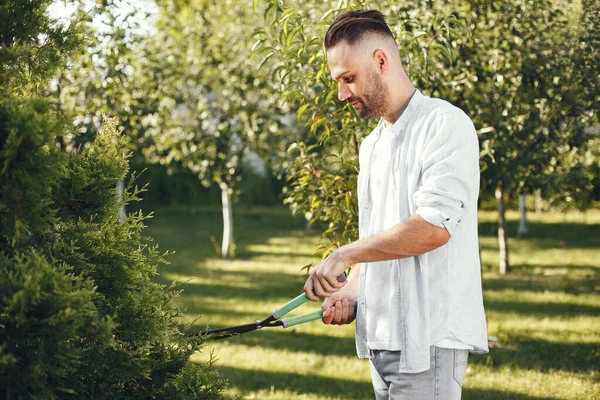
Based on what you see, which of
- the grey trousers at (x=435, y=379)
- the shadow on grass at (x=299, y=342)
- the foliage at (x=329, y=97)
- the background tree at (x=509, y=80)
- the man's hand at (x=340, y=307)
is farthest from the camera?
the shadow on grass at (x=299, y=342)

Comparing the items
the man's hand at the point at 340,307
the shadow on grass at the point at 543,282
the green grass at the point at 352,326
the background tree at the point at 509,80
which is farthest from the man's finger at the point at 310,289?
the shadow on grass at the point at 543,282

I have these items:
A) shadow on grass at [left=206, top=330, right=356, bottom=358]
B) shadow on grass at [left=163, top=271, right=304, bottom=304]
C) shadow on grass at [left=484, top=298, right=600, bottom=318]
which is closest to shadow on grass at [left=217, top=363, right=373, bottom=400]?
shadow on grass at [left=206, top=330, right=356, bottom=358]

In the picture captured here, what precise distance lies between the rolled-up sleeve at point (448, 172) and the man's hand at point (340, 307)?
0.61m

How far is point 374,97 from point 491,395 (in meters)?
3.60

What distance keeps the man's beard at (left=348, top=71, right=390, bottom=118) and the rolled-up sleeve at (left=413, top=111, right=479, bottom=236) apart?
0.82 ft

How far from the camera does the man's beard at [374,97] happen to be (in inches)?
93.8

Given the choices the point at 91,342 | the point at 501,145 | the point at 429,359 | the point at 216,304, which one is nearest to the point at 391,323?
the point at 429,359

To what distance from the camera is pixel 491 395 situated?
5.25m

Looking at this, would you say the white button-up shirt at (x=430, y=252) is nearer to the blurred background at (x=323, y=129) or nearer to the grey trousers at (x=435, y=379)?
the grey trousers at (x=435, y=379)

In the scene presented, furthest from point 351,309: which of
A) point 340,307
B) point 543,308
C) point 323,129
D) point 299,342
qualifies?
point 543,308

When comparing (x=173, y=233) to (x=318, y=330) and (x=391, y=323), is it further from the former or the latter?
(x=391, y=323)

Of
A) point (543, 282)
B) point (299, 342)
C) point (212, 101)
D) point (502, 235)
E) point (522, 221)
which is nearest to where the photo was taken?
point (299, 342)

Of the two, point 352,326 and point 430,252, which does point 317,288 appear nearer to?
point 430,252

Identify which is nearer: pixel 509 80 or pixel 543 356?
pixel 509 80
